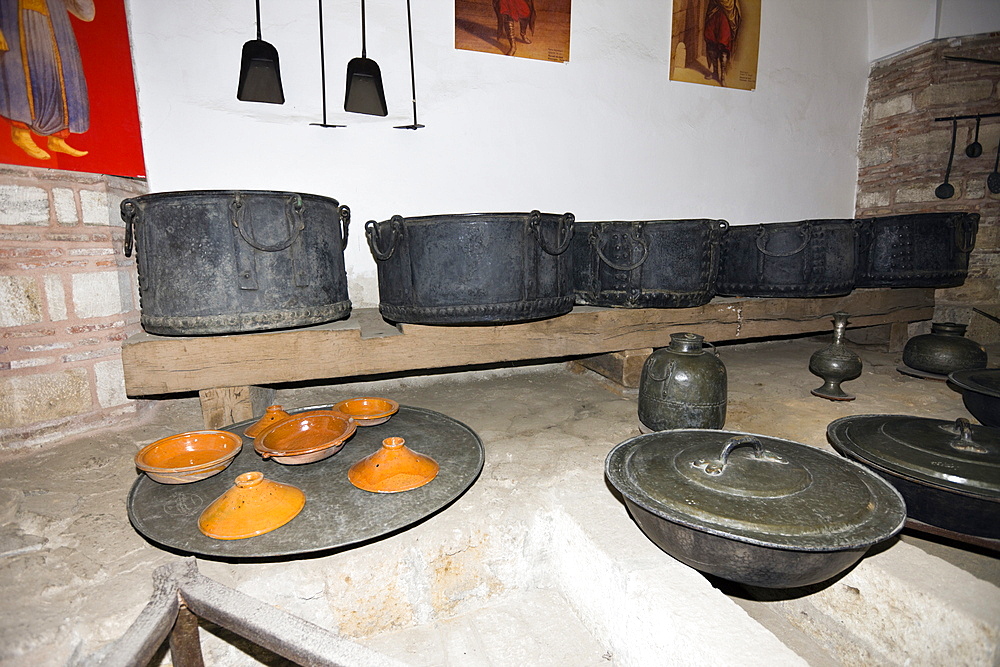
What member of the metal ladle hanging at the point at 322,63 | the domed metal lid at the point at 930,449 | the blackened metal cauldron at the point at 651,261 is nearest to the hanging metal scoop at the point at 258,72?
the metal ladle hanging at the point at 322,63

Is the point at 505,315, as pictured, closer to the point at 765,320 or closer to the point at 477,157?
the point at 477,157

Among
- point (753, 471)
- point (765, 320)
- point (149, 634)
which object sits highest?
point (765, 320)

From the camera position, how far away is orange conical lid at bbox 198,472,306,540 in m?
1.40

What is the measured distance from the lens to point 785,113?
425 cm

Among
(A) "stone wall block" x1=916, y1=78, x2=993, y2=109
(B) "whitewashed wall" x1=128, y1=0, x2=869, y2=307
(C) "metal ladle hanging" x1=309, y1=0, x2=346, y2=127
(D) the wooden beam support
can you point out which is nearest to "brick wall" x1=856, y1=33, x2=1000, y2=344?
(A) "stone wall block" x1=916, y1=78, x2=993, y2=109

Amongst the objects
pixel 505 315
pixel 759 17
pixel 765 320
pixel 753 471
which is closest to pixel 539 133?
pixel 505 315

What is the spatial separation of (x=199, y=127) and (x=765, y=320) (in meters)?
3.72

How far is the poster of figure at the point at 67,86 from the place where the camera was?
6.57 feet

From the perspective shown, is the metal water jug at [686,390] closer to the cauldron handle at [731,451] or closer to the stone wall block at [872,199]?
the cauldron handle at [731,451]

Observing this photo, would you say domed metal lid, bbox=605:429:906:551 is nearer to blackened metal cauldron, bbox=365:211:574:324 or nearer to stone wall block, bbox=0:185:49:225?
blackened metal cauldron, bbox=365:211:574:324

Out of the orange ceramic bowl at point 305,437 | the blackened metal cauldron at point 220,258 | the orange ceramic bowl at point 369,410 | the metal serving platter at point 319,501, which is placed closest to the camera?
the metal serving platter at point 319,501

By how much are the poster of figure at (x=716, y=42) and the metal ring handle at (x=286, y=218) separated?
324 cm

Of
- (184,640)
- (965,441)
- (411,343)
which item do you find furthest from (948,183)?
(184,640)

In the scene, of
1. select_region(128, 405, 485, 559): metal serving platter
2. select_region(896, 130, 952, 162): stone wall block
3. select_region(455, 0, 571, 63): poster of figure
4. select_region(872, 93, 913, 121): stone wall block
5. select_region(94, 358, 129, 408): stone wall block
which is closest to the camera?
select_region(128, 405, 485, 559): metal serving platter
